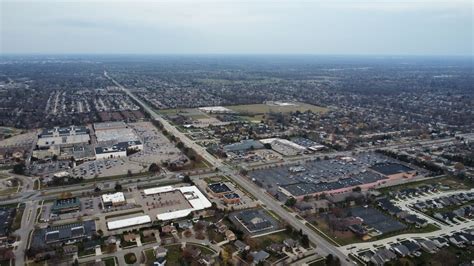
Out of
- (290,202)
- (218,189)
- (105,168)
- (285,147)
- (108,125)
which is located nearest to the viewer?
(290,202)

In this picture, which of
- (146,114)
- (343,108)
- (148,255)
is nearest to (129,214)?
(148,255)

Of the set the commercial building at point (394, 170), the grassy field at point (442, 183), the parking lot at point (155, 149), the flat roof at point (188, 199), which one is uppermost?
the commercial building at point (394, 170)

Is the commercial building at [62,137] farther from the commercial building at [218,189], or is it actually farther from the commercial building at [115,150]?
the commercial building at [218,189]

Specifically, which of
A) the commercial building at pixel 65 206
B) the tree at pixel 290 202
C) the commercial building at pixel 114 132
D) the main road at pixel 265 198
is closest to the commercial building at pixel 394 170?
the tree at pixel 290 202

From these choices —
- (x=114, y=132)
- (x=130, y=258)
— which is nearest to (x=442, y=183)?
(x=130, y=258)

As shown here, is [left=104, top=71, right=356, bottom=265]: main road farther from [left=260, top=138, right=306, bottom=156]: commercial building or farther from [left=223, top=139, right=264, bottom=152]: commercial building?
[left=260, top=138, right=306, bottom=156]: commercial building

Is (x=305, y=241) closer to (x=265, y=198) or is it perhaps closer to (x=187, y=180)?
(x=265, y=198)

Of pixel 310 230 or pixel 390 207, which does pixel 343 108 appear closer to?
pixel 390 207
